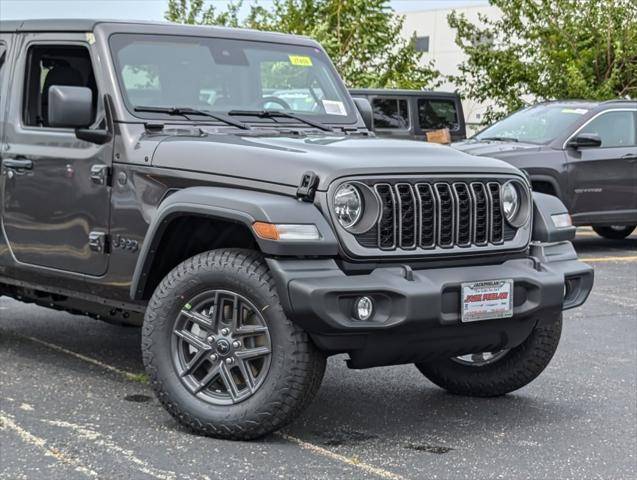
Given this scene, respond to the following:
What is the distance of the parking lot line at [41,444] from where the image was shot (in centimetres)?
486

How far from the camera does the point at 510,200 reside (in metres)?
5.71

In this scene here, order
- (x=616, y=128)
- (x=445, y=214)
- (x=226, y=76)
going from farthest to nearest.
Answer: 1. (x=616, y=128)
2. (x=226, y=76)
3. (x=445, y=214)

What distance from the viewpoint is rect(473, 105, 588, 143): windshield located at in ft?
43.6

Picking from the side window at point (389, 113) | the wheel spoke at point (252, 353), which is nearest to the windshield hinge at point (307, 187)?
the wheel spoke at point (252, 353)

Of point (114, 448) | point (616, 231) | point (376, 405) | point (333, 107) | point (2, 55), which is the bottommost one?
point (616, 231)

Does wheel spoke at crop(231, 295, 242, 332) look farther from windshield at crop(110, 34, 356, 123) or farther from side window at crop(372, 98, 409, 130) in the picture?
side window at crop(372, 98, 409, 130)

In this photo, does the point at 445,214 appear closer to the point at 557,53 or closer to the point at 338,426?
the point at 338,426

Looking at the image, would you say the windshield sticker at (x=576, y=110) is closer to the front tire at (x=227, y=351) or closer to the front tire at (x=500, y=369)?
the front tire at (x=500, y=369)

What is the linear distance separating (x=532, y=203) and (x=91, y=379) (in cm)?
255

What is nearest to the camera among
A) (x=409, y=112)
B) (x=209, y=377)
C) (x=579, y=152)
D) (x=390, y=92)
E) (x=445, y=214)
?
(x=209, y=377)

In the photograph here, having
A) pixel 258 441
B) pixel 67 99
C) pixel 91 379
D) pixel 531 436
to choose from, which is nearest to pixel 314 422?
pixel 258 441

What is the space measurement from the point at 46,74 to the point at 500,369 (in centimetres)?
300

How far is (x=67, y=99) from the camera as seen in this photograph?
5863 mm

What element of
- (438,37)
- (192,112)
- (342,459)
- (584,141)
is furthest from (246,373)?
(438,37)
